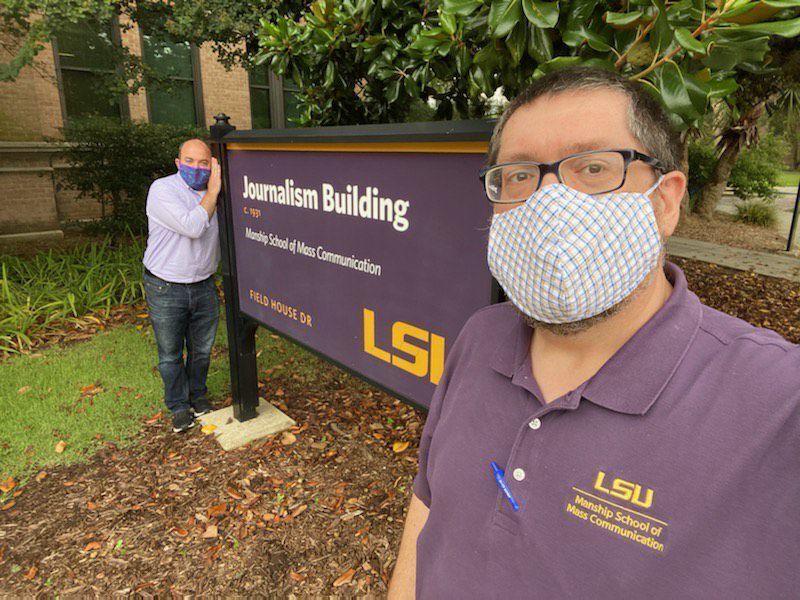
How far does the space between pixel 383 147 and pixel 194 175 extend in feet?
6.56

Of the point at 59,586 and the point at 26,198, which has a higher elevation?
the point at 26,198

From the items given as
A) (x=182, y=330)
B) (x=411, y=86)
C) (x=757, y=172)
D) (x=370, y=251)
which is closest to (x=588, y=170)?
(x=370, y=251)

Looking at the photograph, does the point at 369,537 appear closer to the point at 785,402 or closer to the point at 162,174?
the point at 785,402

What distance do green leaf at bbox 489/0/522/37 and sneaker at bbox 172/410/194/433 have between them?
3.45 m

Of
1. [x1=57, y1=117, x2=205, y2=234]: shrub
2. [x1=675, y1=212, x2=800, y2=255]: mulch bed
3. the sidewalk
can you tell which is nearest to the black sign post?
[x1=57, y1=117, x2=205, y2=234]: shrub

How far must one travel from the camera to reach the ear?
1.17 m

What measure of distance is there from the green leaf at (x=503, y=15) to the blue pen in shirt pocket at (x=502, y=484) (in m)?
1.26

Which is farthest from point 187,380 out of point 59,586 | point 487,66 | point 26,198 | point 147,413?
point 26,198

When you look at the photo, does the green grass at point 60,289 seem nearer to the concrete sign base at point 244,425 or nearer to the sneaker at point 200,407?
the sneaker at point 200,407

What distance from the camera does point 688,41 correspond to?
1.30 metres

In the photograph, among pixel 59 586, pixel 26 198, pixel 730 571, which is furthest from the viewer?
pixel 26 198

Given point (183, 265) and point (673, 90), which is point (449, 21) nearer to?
point (673, 90)

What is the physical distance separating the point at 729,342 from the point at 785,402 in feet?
0.48

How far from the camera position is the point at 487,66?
199cm
